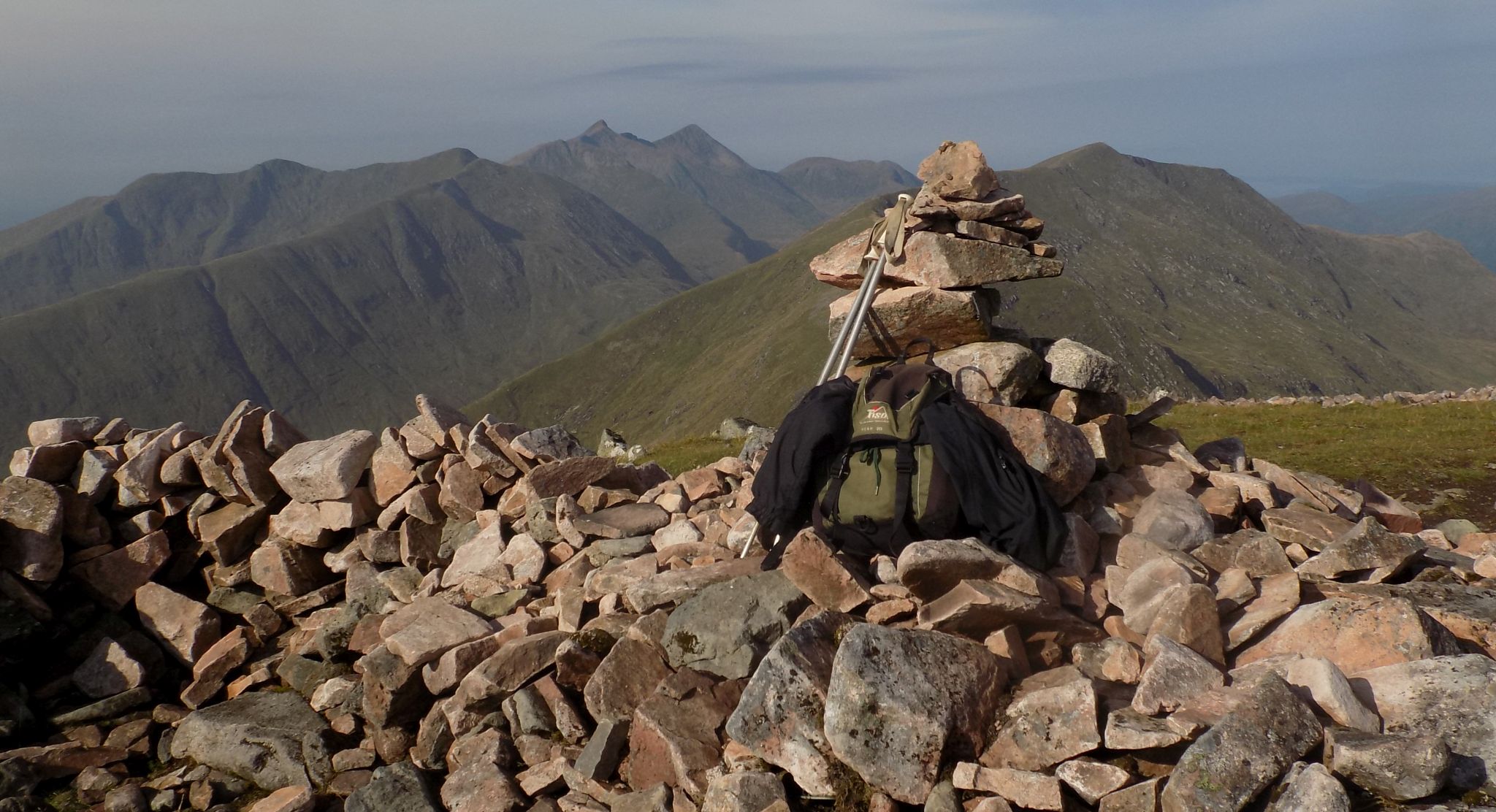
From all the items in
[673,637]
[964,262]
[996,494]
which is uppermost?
[964,262]

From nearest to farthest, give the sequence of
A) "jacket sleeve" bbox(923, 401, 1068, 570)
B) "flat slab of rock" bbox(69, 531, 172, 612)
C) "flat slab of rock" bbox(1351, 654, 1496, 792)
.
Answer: "flat slab of rock" bbox(1351, 654, 1496, 792), "jacket sleeve" bbox(923, 401, 1068, 570), "flat slab of rock" bbox(69, 531, 172, 612)

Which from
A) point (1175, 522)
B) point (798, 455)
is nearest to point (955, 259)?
point (798, 455)

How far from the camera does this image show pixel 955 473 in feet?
28.1

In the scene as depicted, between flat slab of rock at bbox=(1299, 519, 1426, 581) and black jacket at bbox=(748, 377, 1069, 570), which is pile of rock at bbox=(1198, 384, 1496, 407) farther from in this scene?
black jacket at bbox=(748, 377, 1069, 570)

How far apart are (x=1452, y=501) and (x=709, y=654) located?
17.5 meters

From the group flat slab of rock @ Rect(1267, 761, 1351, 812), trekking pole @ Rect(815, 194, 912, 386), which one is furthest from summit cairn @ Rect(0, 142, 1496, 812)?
trekking pole @ Rect(815, 194, 912, 386)

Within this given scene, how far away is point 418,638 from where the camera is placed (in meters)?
9.69

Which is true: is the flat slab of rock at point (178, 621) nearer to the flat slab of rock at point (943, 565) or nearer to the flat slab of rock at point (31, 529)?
the flat slab of rock at point (31, 529)

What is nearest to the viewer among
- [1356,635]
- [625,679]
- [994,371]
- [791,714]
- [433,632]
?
[1356,635]

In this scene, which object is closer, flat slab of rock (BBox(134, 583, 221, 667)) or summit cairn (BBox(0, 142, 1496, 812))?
summit cairn (BBox(0, 142, 1496, 812))

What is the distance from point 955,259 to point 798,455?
11.9 ft

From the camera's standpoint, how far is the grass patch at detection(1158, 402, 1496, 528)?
61.0ft

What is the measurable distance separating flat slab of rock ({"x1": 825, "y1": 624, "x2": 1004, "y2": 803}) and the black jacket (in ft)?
6.31

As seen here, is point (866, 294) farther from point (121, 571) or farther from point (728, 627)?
point (121, 571)
